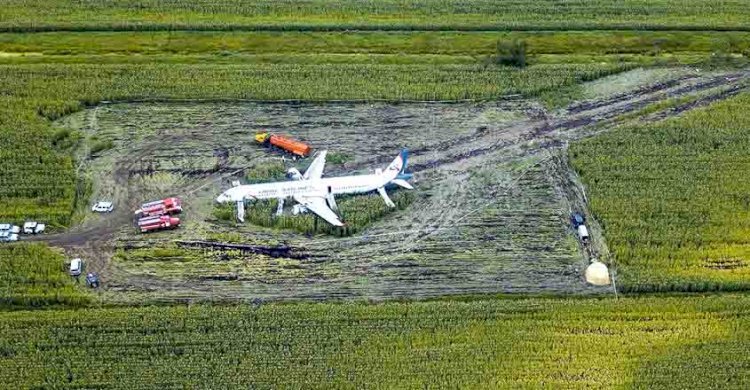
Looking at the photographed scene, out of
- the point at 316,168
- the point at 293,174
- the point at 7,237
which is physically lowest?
the point at 7,237

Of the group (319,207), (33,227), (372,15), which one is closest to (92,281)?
(33,227)

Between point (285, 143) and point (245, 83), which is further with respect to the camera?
point (245, 83)

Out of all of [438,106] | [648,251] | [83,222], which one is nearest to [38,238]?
[83,222]

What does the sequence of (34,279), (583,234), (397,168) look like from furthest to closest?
(397,168) → (583,234) → (34,279)

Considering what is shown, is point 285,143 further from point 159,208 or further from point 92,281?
point 92,281

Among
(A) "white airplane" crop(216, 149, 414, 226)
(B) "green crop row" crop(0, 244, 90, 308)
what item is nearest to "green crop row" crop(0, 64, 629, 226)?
(A) "white airplane" crop(216, 149, 414, 226)

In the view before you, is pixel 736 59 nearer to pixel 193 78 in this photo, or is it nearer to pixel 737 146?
pixel 737 146

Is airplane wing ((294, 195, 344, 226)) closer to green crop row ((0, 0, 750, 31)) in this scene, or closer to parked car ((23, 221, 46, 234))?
parked car ((23, 221, 46, 234))
